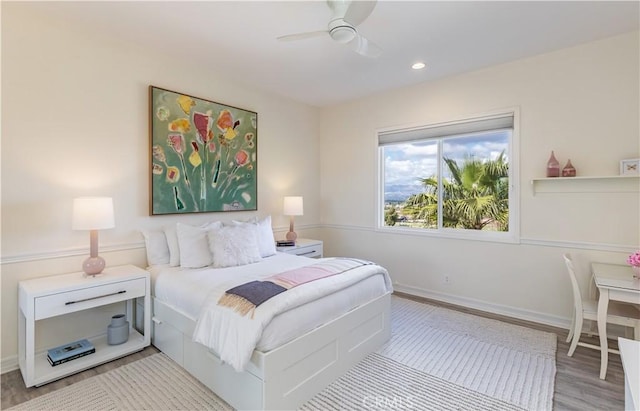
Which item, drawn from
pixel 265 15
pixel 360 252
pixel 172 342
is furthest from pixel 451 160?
pixel 172 342

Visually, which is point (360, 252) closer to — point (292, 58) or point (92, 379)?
point (292, 58)

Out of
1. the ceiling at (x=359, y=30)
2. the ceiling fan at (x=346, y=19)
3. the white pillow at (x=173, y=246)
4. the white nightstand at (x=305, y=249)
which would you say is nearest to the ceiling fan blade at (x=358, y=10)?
the ceiling fan at (x=346, y=19)

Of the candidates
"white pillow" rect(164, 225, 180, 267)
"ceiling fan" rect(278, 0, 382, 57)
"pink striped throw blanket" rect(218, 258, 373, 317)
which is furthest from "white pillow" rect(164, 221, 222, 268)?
"ceiling fan" rect(278, 0, 382, 57)

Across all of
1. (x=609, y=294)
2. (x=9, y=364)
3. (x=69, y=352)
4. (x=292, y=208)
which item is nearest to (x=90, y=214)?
(x=69, y=352)

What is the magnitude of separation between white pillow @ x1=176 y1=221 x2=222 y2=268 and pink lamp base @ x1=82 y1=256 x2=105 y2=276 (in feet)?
2.03

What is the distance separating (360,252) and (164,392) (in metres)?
3.08

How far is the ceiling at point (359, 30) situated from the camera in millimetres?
2330

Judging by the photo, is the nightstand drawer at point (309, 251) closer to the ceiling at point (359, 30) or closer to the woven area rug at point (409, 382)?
the woven area rug at point (409, 382)

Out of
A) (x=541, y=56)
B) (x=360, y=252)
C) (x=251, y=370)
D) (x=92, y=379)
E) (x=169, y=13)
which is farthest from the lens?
(x=360, y=252)

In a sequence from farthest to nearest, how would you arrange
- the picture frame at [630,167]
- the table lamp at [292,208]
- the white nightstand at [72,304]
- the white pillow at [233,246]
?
the table lamp at [292,208]
the white pillow at [233,246]
the picture frame at [630,167]
the white nightstand at [72,304]

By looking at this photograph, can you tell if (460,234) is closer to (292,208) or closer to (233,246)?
(292,208)

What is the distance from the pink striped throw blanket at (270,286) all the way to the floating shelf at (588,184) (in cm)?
213

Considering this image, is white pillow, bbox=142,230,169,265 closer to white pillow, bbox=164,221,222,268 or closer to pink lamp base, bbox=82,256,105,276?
white pillow, bbox=164,221,222,268

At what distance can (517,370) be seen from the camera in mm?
2365
